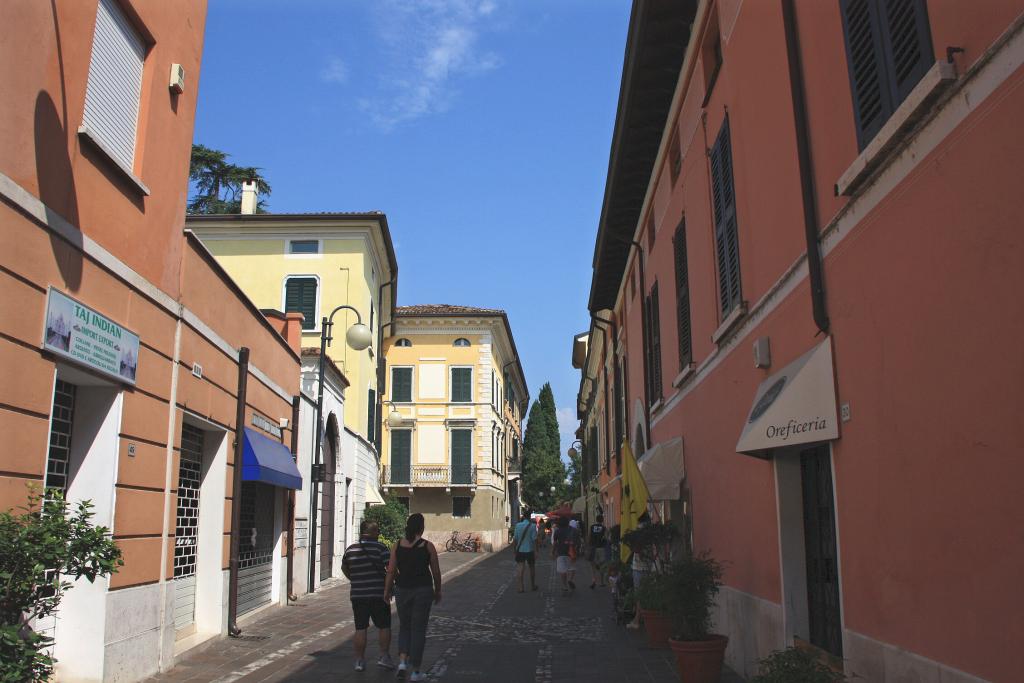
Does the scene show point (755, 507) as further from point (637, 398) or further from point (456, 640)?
point (637, 398)

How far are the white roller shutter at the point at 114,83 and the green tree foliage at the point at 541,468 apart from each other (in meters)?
66.8

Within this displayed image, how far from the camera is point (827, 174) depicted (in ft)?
18.6

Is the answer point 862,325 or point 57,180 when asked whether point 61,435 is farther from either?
point 862,325

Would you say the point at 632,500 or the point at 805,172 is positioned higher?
the point at 805,172

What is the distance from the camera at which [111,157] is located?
7.27m

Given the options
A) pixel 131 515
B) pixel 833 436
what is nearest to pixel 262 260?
pixel 131 515

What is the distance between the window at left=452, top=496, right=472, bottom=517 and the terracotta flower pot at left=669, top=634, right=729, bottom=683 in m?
37.4

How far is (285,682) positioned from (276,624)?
4761 mm

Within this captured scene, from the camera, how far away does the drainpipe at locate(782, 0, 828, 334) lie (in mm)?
5809

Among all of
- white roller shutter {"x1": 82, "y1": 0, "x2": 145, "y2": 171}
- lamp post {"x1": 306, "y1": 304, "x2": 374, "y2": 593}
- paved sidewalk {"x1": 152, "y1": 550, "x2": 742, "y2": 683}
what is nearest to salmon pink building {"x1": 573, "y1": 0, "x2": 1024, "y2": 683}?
paved sidewalk {"x1": 152, "y1": 550, "x2": 742, "y2": 683}

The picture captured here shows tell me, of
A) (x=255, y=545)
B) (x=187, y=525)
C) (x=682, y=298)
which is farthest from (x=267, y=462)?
(x=682, y=298)

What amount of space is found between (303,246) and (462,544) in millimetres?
20468

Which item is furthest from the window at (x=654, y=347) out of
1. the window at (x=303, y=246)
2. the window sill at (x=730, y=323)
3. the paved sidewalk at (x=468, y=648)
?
the window at (x=303, y=246)

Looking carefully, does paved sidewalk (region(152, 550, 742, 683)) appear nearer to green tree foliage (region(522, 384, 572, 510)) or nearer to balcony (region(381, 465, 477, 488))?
balcony (region(381, 465, 477, 488))
